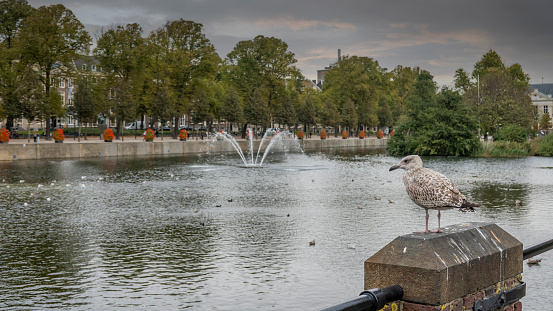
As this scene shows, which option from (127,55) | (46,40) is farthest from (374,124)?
(46,40)

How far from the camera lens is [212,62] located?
72125 mm

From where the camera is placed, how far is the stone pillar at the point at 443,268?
3.56 meters

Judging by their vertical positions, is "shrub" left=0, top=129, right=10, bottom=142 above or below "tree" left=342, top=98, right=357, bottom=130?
below

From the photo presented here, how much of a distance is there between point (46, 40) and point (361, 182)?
136 feet

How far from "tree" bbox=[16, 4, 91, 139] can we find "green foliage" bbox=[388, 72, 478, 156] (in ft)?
112

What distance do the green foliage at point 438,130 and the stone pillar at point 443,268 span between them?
5052 centimetres

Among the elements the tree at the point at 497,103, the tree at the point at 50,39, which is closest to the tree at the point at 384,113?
the tree at the point at 497,103

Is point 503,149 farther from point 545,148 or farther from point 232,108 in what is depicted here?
point 232,108

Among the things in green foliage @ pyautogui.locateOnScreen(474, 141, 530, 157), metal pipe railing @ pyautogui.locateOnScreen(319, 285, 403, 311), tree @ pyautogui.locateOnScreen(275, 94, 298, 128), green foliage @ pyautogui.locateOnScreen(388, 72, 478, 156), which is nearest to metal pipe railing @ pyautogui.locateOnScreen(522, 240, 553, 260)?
metal pipe railing @ pyautogui.locateOnScreen(319, 285, 403, 311)

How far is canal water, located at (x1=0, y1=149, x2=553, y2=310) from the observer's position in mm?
9746

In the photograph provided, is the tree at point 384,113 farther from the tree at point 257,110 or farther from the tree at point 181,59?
the tree at point 181,59

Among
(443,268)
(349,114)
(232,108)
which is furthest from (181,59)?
(443,268)

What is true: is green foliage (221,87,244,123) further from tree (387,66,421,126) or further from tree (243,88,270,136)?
tree (387,66,421,126)

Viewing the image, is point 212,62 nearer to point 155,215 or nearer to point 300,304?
point 155,215
